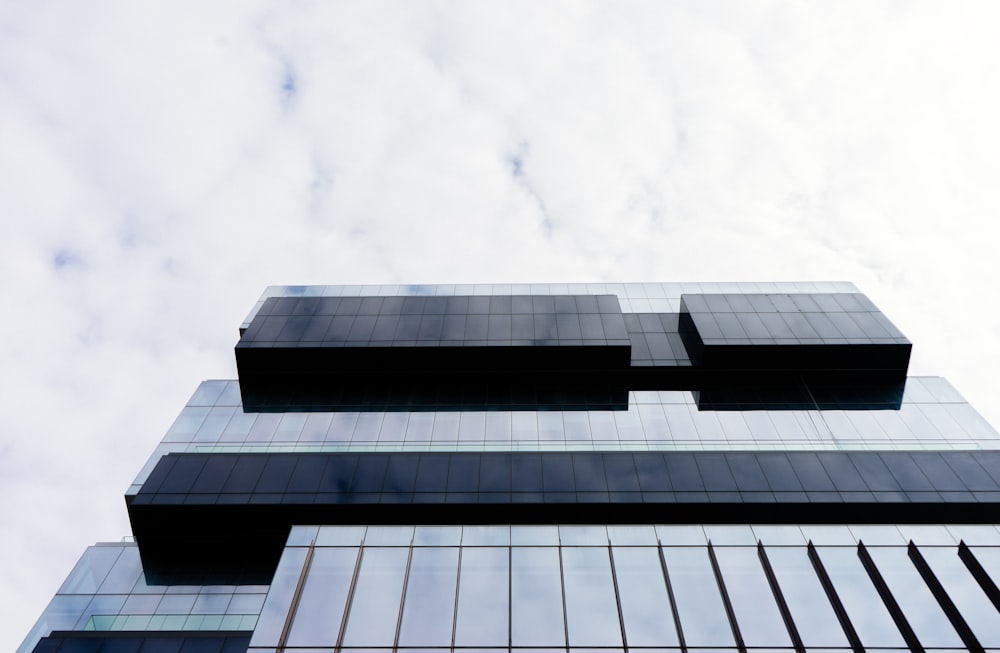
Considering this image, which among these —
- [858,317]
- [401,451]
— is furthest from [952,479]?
[401,451]

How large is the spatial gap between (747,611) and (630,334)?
17.8 m

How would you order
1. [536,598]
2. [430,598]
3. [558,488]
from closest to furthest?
[536,598] < [430,598] < [558,488]

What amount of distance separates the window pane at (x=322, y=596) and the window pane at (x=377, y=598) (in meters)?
0.38

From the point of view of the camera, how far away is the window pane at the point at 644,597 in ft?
51.1

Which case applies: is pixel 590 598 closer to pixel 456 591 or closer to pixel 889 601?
pixel 456 591

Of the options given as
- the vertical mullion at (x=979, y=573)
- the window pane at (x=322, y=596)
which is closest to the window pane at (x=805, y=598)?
the vertical mullion at (x=979, y=573)

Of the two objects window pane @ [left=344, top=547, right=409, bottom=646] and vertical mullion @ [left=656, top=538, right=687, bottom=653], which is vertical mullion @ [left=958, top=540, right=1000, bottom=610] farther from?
window pane @ [left=344, top=547, right=409, bottom=646]

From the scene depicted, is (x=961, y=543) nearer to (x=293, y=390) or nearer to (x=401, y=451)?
(x=401, y=451)

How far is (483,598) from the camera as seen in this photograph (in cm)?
1681

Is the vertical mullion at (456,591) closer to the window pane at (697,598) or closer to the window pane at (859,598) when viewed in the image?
the window pane at (697,598)

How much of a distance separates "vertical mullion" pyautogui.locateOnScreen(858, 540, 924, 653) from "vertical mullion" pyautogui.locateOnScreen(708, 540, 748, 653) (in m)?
4.29

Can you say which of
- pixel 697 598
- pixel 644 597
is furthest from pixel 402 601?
pixel 697 598

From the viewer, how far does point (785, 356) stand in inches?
1170

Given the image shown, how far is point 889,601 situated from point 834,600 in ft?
4.93
